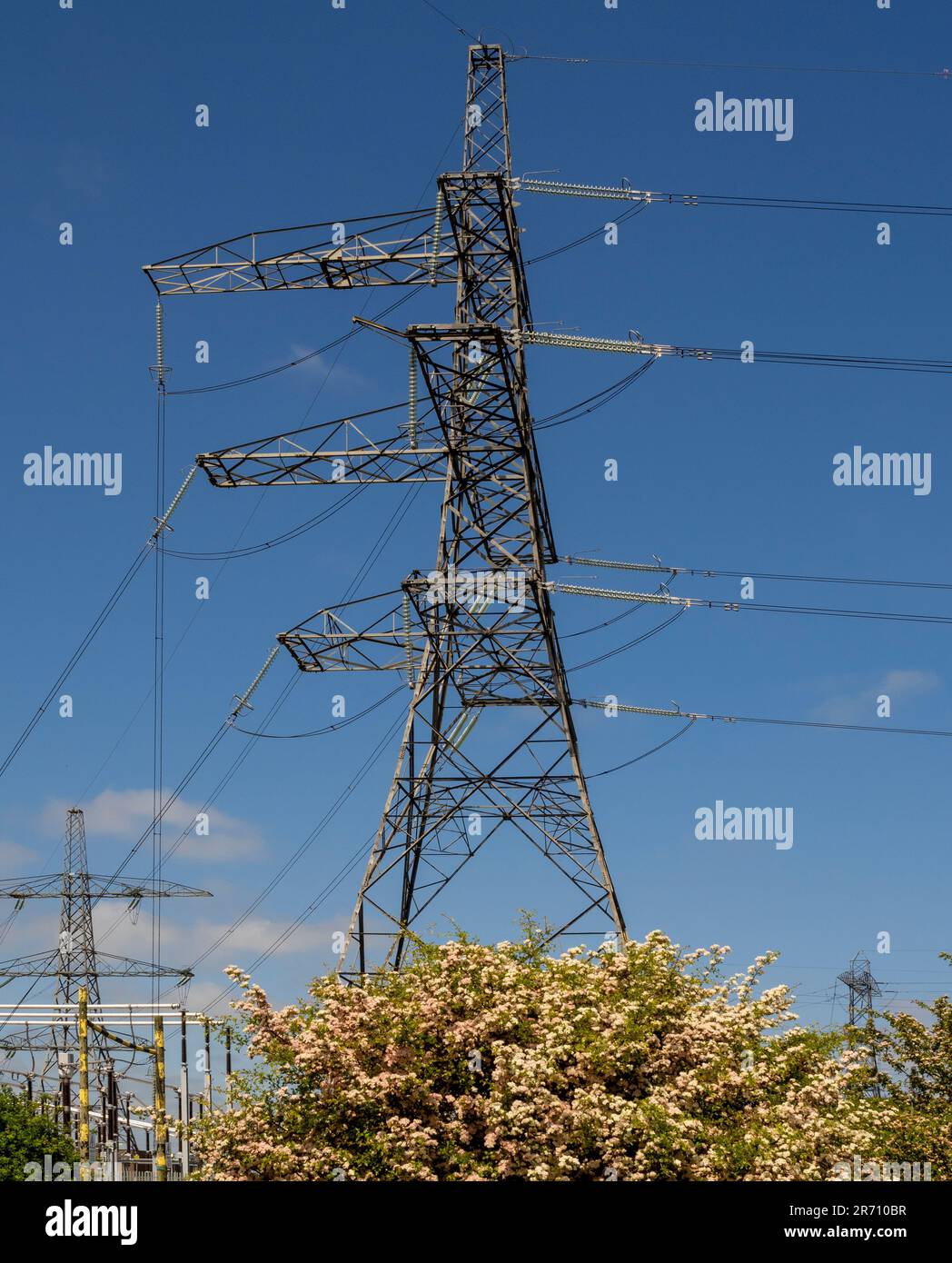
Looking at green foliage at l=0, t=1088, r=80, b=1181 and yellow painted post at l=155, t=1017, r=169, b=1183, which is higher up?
yellow painted post at l=155, t=1017, r=169, b=1183

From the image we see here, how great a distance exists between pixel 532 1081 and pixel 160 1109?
14898 millimetres

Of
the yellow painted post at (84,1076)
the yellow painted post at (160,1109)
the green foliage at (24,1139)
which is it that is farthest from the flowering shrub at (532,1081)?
the green foliage at (24,1139)

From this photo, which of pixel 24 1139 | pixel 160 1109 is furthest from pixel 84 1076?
pixel 24 1139

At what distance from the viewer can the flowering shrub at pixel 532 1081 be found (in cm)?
3269

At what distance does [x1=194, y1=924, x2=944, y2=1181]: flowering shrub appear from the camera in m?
32.7

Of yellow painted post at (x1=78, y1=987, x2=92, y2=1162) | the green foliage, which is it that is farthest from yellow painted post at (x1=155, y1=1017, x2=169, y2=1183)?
the green foliage

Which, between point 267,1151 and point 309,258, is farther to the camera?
point 309,258

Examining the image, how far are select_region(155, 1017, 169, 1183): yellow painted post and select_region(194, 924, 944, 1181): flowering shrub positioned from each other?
5.11m

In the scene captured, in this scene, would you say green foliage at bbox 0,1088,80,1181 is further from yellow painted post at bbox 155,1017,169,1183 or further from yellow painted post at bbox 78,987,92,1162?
yellow painted post at bbox 78,987,92,1162
